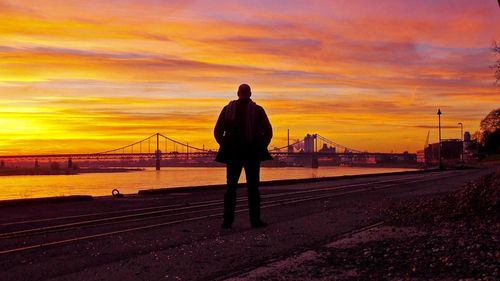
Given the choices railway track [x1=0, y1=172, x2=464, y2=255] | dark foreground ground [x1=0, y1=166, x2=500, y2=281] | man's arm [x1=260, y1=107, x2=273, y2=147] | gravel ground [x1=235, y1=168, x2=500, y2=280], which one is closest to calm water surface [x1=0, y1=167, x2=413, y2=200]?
railway track [x1=0, y1=172, x2=464, y2=255]

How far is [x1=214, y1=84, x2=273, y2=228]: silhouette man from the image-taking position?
9.10m

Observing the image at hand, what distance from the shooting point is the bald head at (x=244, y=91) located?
30.0 feet

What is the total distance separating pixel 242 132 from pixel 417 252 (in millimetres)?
3632

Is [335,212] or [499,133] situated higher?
[499,133]

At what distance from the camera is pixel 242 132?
358 inches

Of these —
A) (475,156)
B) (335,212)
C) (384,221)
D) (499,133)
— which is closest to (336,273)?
(384,221)

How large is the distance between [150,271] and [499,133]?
269ft

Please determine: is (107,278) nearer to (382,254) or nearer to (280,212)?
(382,254)

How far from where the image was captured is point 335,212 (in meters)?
11.7

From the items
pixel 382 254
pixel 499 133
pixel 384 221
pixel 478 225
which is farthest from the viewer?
pixel 499 133

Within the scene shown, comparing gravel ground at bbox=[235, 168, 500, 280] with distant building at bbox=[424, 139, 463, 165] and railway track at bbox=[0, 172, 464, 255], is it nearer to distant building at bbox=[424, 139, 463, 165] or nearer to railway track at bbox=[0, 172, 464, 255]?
railway track at bbox=[0, 172, 464, 255]

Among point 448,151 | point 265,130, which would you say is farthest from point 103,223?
point 448,151

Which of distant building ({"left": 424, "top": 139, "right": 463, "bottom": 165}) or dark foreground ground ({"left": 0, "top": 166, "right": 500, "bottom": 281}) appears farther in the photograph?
distant building ({"left": 424, "top": 139, "right": 463, "bottom": 165})

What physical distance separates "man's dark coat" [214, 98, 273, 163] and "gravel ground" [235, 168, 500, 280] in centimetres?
214
